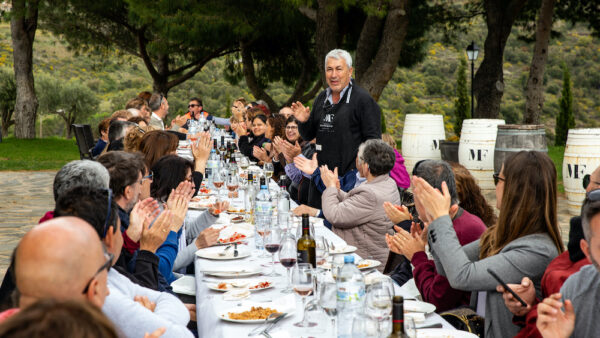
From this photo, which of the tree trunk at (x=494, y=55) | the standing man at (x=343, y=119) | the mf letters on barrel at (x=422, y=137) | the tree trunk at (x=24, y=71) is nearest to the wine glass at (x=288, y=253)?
the standing man at (x=343, y=119)

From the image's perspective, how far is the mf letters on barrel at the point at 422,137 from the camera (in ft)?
29.4

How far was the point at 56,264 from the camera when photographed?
1.21 meters

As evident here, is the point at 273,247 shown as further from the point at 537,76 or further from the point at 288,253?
the point at 537,76

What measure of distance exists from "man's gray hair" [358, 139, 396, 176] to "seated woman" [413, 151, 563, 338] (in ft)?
4.58

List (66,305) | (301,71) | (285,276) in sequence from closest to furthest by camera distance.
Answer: (66,305)
(285,276)
(301,71)

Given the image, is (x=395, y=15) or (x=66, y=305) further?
(x=395, y=15)

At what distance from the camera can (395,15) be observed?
10406 mm

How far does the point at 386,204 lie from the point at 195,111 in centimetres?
843

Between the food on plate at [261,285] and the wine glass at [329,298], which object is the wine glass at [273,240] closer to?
the food on plate at [261,285]

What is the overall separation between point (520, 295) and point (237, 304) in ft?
3.31

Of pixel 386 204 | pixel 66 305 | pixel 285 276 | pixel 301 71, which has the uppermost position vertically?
pixel 301 71

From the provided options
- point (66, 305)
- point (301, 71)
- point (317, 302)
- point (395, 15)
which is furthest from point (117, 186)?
point (301, 71)

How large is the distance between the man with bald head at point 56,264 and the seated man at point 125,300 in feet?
1.51

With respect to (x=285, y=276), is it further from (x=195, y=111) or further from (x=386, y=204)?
(x=195, y=111)
